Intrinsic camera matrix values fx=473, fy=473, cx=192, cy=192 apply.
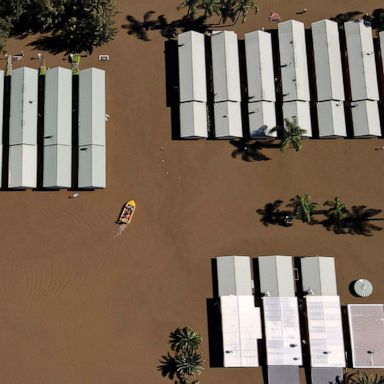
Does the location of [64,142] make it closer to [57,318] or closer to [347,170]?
[57,318]

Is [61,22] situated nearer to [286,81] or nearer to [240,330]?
[286,81]

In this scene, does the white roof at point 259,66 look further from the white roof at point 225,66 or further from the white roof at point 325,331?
the white roof at point 325,331

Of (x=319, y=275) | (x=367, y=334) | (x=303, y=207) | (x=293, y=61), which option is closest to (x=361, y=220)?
(x=303, y=207)

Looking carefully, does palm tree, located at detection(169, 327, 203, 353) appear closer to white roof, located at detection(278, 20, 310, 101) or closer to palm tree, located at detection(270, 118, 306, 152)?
palm tree, located at detection(270, 118, 306, 152)

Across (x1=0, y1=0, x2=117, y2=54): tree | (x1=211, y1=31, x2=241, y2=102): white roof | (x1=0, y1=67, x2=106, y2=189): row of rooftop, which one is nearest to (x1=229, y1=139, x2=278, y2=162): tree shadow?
(x1=211, y1=31, x2=241, y2=102): white roof

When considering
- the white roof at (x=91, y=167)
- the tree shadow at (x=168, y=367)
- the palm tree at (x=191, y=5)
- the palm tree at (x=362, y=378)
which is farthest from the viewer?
the palm tree at (x=191, y=5)

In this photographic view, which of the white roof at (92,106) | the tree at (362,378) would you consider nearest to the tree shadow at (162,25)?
the white roof at (92,106)

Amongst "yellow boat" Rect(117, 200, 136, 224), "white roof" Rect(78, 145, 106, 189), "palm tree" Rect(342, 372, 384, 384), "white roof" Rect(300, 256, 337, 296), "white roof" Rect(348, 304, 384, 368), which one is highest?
"white roof" Rect(78, 145, 106, 189)

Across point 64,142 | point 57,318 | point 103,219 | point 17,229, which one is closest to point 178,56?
point 64,142
